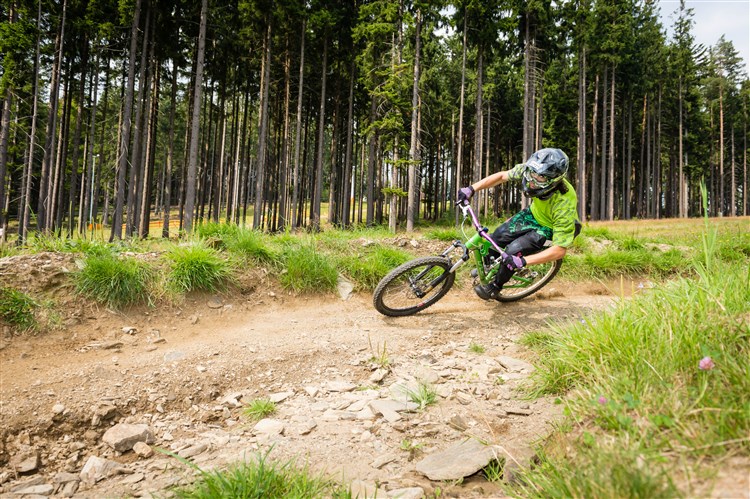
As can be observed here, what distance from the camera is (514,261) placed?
15.0 ft

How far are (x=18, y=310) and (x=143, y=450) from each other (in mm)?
3206

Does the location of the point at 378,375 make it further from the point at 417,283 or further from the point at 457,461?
the point at 417,283

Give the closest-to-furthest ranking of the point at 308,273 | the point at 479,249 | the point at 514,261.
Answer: the point at 514,261 → the point at 479,249 → the point at 308,273

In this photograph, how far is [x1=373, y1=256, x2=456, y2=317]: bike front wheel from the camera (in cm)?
523

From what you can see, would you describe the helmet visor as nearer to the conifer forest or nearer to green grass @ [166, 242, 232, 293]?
green grass @ [166, 242, 232, 293]

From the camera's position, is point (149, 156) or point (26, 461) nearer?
point (26, 461)

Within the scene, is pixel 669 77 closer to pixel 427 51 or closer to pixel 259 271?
pixel 427 51

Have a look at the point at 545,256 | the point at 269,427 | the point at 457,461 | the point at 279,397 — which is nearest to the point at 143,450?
the point at 269,427

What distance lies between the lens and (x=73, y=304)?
479cm

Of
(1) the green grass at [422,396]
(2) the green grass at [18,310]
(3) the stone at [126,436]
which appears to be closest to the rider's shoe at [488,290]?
(1) the green grass at [422,396]

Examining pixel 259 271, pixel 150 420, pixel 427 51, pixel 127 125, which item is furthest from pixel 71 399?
pixel 427 51

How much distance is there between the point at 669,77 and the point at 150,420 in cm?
5179

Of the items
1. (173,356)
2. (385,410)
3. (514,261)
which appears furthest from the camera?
(514,261)

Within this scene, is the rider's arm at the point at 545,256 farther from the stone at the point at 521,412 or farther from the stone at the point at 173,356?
the stone at the point at 173,356
